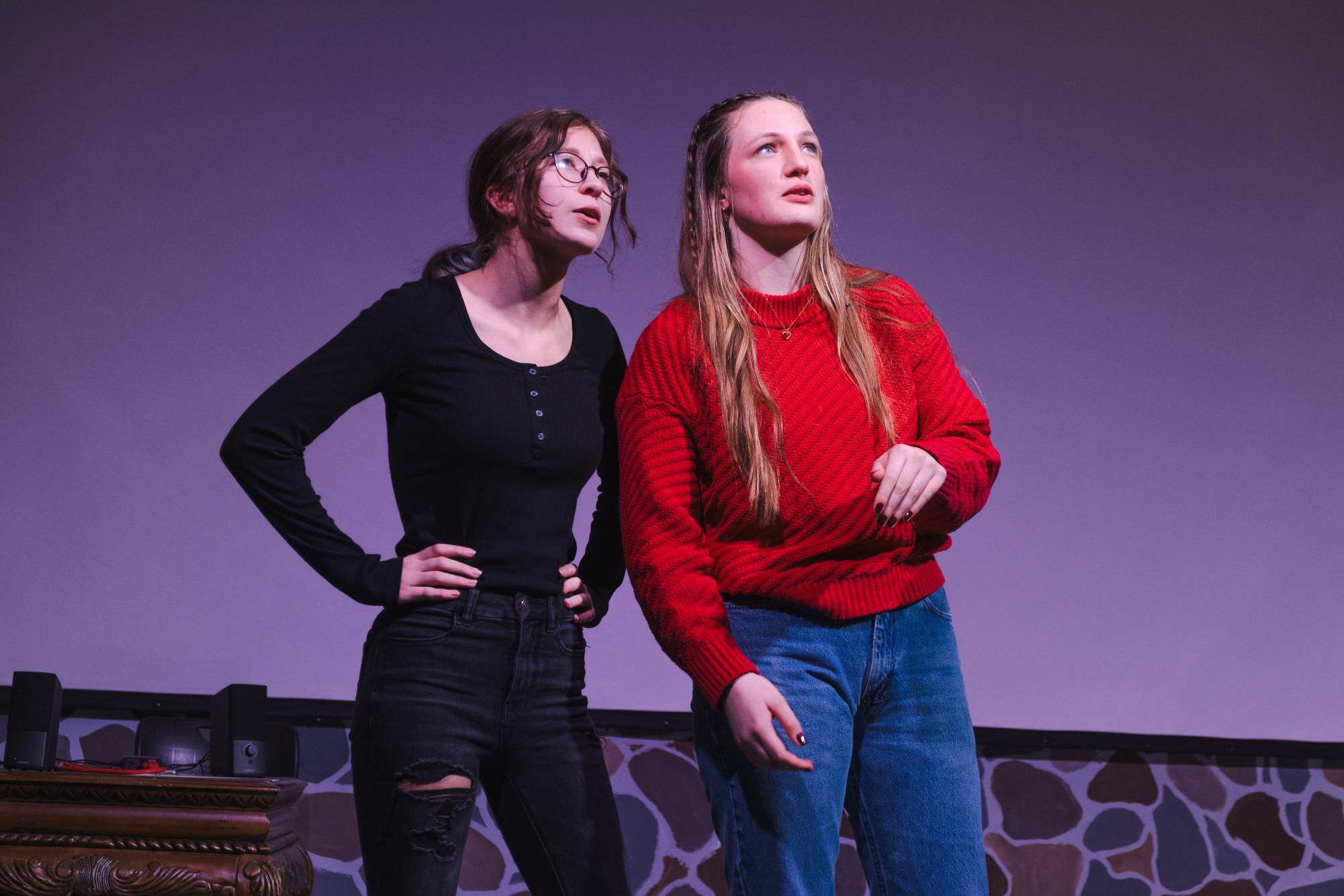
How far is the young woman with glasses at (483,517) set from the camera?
1.28m

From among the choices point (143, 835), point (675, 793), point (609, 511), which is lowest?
point (143, 835)

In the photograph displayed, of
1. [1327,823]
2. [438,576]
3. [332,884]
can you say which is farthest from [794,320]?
[1327,823]

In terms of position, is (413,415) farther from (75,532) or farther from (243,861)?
(75,532)

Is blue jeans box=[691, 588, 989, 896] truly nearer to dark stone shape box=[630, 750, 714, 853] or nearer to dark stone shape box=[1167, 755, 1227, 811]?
dark stone shape box=[630, 750, 714, 853]

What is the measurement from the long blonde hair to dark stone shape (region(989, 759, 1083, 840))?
1.57 metres

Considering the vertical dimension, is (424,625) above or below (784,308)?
below

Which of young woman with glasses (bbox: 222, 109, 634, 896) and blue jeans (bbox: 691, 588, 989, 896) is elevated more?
young woman with glasses (bbox: 222, 109, 634, 896)

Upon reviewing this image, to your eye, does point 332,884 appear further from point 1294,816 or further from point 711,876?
point 1294,816

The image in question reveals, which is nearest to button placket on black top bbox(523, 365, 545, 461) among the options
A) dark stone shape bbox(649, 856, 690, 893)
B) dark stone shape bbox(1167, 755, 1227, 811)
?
dark stone shape bbox(649, 856, 690, 893)

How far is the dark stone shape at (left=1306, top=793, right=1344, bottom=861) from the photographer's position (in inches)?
102

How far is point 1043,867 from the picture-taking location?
2543 mm

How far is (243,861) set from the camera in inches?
72.9

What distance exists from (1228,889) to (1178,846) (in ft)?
0.49

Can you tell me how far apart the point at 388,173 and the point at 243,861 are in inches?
58.6
